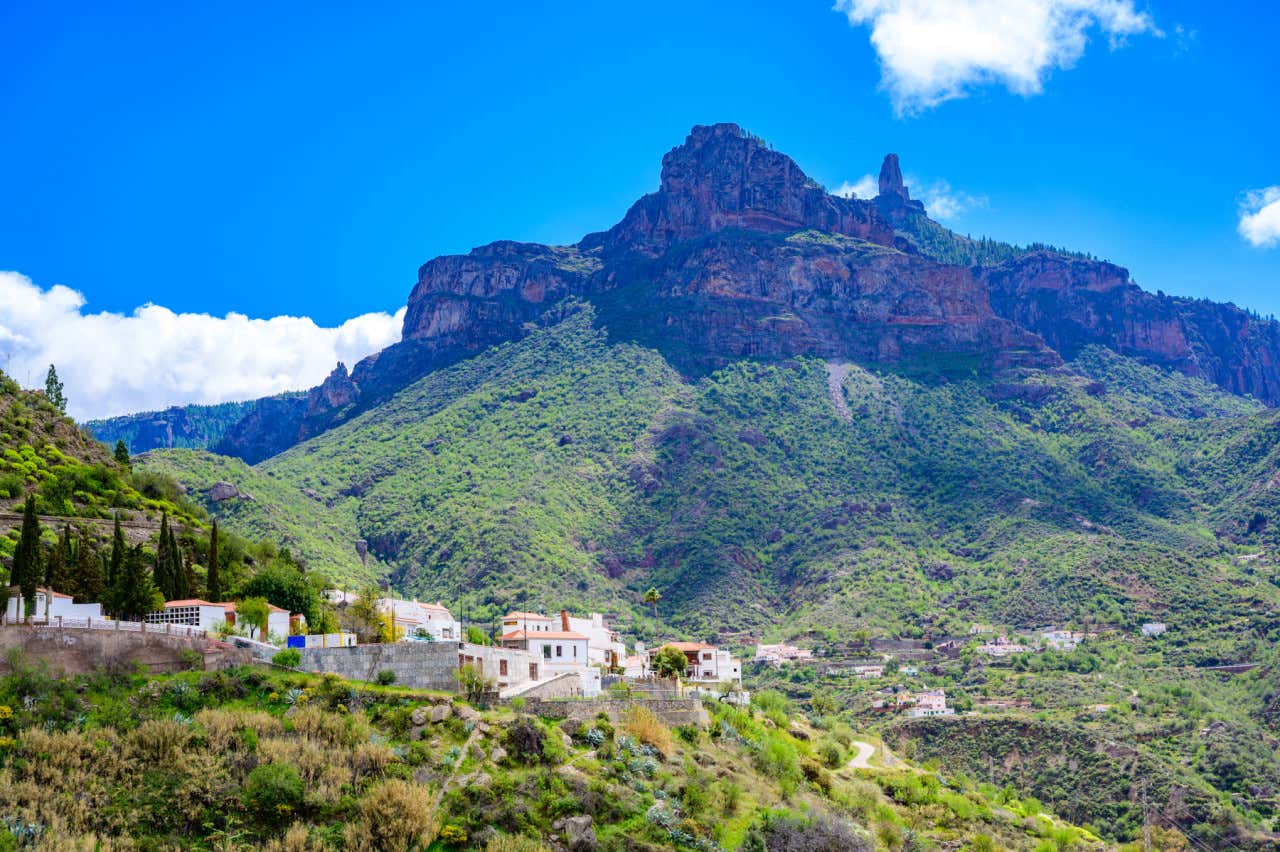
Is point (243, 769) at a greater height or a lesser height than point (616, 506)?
lesser

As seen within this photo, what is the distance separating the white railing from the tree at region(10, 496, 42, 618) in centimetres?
105

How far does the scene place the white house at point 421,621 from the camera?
247 ft

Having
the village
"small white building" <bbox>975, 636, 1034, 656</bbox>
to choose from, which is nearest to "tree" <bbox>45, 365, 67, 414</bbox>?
the village

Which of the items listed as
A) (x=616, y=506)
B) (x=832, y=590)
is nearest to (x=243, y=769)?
(x=832, y=590)

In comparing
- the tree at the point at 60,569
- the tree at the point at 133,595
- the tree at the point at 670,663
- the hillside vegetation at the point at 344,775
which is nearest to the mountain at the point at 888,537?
the tree at the point at 670,663

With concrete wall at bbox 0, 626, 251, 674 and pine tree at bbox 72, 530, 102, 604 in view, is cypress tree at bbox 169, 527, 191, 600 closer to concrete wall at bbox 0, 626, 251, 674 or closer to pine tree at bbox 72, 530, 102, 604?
pine tree at bbox 72, 530, 102, 604

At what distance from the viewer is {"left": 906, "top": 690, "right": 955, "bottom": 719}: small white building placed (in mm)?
112938

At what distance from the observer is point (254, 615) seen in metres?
58.9

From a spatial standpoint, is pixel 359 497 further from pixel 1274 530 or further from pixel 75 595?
pixel 75 595

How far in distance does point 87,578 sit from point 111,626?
7267 millimetres

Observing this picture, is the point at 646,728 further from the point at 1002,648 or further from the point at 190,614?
the point at 1002,648

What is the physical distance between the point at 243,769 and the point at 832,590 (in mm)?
110111

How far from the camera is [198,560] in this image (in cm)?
7450

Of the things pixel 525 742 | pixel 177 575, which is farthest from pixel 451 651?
pixel 177 575
